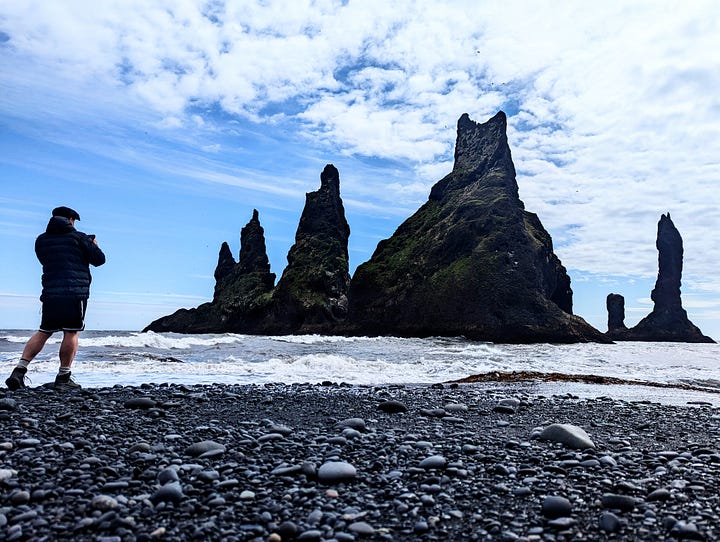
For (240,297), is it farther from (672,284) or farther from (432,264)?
(672,284)

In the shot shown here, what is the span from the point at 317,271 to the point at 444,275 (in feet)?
111

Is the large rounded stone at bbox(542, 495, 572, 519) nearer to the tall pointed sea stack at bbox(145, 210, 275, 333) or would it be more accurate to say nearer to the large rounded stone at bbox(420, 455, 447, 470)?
the large rounded stone at bbox(420, 455, 447, 470)

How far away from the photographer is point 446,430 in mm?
5832

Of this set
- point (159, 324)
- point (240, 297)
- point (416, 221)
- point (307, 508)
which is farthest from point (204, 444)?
point (159, 324)

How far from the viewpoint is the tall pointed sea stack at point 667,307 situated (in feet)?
349

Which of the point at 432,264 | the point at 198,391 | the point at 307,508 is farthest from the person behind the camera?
the point at 432,264

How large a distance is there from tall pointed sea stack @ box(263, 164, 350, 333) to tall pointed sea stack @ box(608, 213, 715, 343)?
65.0 meters

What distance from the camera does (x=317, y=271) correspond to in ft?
316

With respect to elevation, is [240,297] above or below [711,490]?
above

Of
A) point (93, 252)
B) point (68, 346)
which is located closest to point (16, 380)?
point (68, 346)

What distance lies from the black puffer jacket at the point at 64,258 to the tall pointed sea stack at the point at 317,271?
7246 centimetres

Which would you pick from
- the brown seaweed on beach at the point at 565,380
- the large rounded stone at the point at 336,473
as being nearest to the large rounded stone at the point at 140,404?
the large rounded stone at the point at 336,473

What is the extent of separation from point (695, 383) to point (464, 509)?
13989mm

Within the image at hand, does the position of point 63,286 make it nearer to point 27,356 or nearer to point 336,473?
point 27,356
